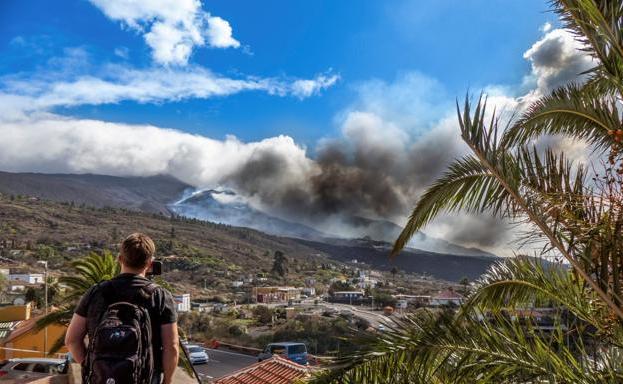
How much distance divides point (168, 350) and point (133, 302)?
24 centimetres

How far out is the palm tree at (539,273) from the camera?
285 cm

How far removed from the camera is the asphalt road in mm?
21594

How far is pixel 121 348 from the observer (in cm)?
217

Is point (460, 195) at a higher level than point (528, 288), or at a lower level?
higher

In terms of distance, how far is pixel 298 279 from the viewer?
286 feet

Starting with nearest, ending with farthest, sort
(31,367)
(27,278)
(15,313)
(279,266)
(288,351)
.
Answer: (31,367) < (288,351) < (15,313) < (27,278) < (279,266)

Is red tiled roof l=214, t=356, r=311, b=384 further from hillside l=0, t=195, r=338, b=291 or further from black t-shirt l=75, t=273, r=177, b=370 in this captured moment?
hillside l=0, t=195, r=338, b=291

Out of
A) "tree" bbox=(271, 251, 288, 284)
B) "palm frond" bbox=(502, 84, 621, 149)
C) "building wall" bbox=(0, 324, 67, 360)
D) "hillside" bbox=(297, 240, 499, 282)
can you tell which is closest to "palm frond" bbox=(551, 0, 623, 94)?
"palm frond" bbox=(502, 84, 621, 149)

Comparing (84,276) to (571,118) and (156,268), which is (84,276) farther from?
(571,118)

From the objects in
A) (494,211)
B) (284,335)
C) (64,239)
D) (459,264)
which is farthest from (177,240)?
(494,211)

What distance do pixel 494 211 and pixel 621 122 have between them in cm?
87

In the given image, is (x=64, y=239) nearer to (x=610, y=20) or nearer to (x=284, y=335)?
(x=284, y=335)

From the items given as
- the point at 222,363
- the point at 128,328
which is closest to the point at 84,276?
the point at 128,328

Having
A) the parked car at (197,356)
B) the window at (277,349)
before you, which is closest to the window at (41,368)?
the parked car at (197,356)
